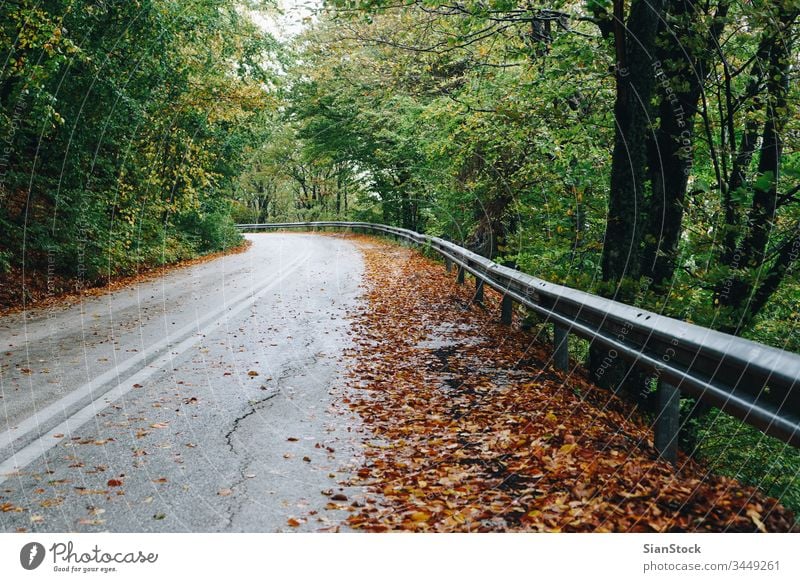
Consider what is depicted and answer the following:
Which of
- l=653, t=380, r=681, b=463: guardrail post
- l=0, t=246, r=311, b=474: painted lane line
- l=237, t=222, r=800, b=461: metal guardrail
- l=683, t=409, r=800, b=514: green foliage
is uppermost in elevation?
l=237, t=222, r=800, b=461: metal guardrail

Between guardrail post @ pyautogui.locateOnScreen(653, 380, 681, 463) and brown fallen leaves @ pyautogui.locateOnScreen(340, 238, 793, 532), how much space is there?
0.10 m

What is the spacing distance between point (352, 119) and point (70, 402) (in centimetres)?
2546

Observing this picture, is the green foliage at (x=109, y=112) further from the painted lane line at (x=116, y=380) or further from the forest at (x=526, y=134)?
the painted lane line at (x=116, y=380)

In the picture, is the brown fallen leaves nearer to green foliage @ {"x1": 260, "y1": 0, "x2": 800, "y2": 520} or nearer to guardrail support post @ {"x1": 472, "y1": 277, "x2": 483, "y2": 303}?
green foliage @ {"x1": 260, "y1": 0, "x2": 800, "y2": 520}

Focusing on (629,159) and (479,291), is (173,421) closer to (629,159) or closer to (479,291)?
(629,159)

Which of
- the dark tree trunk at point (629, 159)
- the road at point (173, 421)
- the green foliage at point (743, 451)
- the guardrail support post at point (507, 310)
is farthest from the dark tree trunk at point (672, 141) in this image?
the road at point (173, 421)

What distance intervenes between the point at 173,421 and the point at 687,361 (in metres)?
4.14

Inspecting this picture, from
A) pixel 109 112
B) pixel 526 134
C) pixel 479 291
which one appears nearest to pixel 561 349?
pixel 526 134

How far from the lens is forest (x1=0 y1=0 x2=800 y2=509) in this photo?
23.0ft

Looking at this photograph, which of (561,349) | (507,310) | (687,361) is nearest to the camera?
(687,361)

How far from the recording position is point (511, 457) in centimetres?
479

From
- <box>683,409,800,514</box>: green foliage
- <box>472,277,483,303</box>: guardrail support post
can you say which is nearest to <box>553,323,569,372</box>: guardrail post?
<box>683,409,800,514</box>: green foliage

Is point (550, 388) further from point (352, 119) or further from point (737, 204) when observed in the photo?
point (352, 119)

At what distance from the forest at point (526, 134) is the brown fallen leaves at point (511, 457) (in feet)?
3.71
